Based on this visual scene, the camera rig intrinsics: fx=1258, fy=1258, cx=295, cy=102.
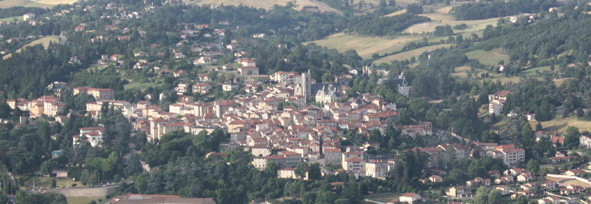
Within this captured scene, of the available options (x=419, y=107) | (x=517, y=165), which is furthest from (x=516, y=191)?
(x=419, y=107)

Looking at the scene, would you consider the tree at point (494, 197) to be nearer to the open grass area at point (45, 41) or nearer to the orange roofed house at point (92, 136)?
the orange roofed house at point (92, 136)

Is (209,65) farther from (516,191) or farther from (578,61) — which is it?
(516,191)

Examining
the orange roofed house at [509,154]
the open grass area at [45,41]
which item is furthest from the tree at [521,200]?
the open grass area at [45,41]

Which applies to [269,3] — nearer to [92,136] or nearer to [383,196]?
[92,136]

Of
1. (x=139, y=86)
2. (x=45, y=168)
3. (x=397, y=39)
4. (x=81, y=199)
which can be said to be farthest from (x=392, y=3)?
(x=81, y=199)

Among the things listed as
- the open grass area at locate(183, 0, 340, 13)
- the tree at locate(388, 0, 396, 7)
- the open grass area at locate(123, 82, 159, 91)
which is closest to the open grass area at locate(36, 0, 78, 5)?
the open grass area at locate(183, 0, 340, 13)

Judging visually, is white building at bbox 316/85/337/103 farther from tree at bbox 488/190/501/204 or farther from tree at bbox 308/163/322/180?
tree at bbox 488/190/501/204
